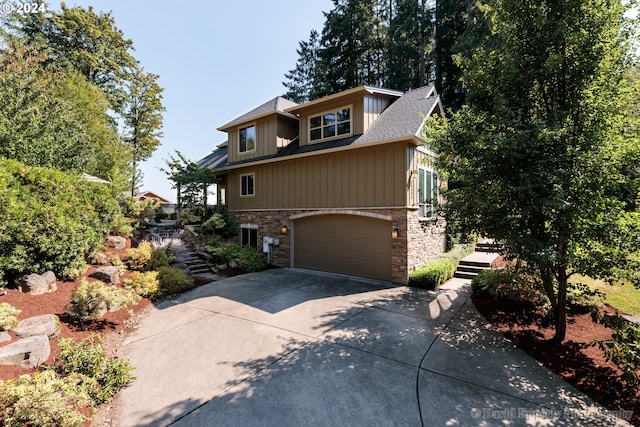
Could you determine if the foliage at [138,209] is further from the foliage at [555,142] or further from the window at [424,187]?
the foliage at [555,142]

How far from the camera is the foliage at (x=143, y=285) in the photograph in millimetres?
7535

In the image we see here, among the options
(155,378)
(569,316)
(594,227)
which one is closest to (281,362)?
(155,378)

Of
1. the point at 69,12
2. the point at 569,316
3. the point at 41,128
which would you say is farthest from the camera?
the point at 69,12

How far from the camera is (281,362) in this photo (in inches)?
178

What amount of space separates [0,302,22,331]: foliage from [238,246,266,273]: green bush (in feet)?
24.1

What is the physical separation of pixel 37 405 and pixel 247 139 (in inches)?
529

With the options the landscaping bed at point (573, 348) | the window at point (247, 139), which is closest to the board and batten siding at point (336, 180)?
the window at point (247, 139)

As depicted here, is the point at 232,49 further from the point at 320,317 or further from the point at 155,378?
the point at 155,378

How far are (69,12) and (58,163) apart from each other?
17.4m

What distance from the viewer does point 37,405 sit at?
282 cm
